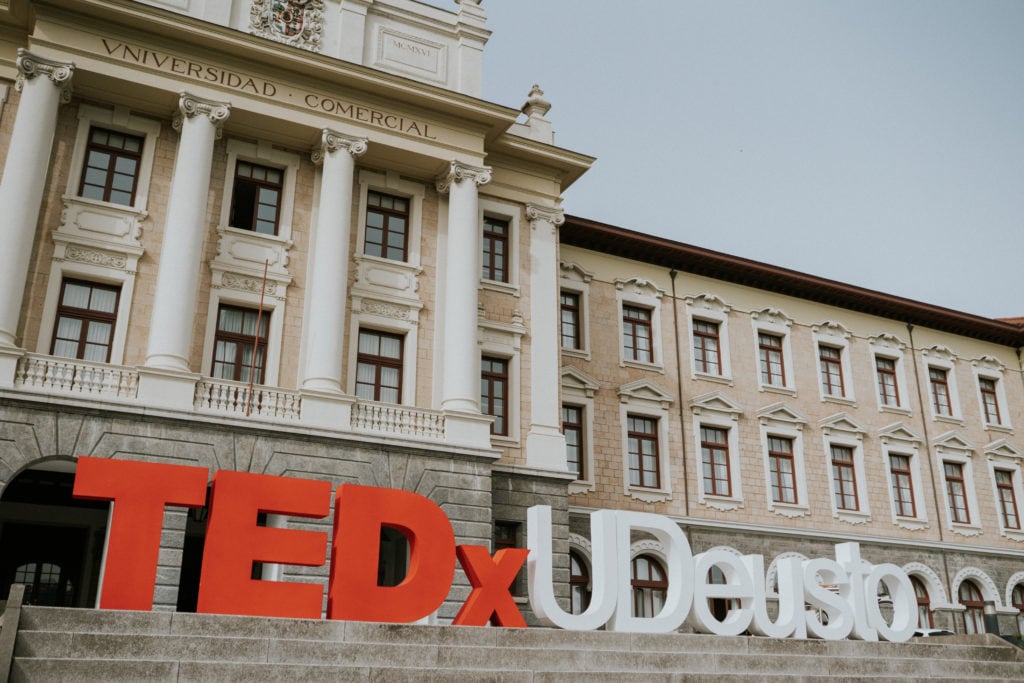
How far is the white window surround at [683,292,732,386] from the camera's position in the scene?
28.3 metres

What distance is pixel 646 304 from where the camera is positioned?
1104 inches

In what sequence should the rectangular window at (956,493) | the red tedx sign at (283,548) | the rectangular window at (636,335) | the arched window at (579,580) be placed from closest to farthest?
the red tedx sign at (283,548), the arched window at (579,580), the rectangular window at (636,335), the rectangular window at (956,493)

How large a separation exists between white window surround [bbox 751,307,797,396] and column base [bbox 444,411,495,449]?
11.6 meters

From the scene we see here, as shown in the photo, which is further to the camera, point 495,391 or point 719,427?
point 719,427

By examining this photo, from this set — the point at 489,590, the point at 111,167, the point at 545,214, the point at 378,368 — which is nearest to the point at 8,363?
the point at 111,167

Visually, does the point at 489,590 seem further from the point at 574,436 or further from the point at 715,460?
the point at 715,460

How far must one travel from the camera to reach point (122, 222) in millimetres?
19891

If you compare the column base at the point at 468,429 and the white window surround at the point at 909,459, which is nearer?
the column base at the point at 468,429

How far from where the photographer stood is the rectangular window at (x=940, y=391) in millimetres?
32438

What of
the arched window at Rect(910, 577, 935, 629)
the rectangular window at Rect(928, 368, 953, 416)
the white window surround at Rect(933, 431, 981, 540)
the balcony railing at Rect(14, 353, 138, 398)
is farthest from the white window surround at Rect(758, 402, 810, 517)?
the balcony railing at Rect(14, 353, 138, 398)

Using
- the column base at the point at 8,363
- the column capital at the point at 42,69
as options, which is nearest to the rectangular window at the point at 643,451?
the column base at the point at 8,363

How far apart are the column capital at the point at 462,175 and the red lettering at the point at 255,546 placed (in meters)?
10.7

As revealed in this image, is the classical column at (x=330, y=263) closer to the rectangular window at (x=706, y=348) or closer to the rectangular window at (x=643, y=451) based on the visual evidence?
the rectangular window at (x=643, y=451)

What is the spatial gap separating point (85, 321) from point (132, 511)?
7.56 metres
